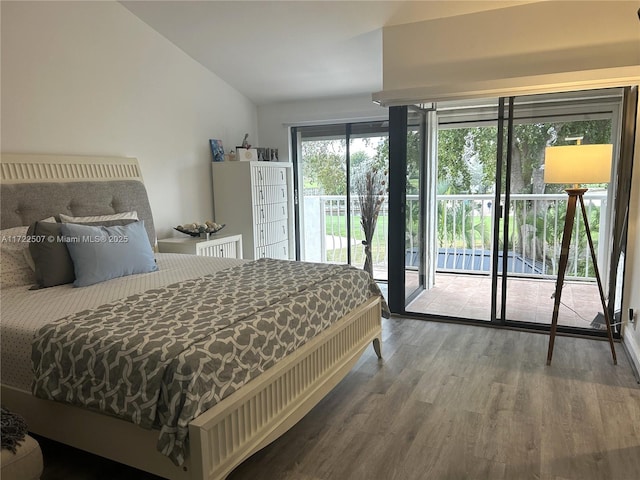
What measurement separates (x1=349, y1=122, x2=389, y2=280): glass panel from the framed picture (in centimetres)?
157

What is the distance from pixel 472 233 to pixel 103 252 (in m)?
4.09

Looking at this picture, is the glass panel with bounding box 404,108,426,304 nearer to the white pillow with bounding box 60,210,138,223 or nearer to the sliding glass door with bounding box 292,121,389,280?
the sliding glass door with bounding box 292,121,389,280

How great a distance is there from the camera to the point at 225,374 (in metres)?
1.76

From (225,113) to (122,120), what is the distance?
4.75 ft

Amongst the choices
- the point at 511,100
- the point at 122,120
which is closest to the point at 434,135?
the point at 511,100

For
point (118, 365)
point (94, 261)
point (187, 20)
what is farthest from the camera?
point (187, 20)

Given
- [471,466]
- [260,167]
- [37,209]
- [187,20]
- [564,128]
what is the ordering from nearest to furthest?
[471,466]
[37,209]
[564,128]
[187,20]
[260,167]

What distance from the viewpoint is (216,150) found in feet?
16.1

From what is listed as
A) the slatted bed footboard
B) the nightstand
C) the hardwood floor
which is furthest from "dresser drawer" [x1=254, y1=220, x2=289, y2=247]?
the slatted bed footboard

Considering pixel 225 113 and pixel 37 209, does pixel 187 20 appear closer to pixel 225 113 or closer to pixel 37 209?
pixel 225 113

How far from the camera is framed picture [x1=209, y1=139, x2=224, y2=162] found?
4.89m

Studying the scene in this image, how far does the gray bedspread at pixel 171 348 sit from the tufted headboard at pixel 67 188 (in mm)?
1237

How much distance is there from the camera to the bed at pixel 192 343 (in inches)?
68.9

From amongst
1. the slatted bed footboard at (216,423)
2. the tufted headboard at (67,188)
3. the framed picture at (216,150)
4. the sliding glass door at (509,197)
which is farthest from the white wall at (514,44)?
the slatted bed footboard at (216,423)
